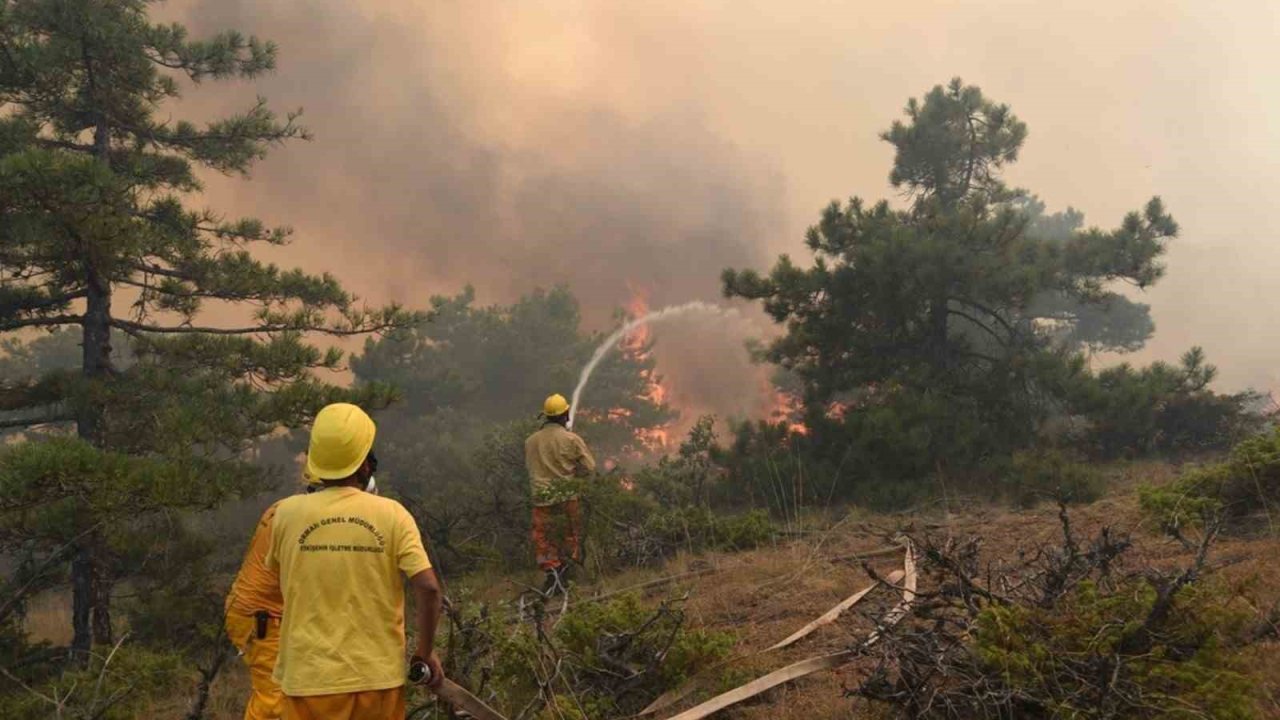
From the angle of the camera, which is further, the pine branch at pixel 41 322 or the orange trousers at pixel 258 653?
the pine branch at pixel 41 322

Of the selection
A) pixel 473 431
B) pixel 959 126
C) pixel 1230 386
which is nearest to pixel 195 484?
pixel 959 126

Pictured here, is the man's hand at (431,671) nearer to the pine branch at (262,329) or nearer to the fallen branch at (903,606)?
the fallen branch at (903,606)

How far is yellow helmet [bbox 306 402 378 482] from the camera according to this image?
2.90 m

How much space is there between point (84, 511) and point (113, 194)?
9.92ft

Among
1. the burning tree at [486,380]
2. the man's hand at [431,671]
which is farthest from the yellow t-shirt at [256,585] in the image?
the burning tree at [486,380]

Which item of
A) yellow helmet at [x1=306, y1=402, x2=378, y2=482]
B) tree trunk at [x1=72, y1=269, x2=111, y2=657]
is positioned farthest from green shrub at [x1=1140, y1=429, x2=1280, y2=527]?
tree trunk at [x1=72, y1=269, x2=111, y2=657]

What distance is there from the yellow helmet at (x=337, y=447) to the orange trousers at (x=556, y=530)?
5286 mm

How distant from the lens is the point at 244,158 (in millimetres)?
10961

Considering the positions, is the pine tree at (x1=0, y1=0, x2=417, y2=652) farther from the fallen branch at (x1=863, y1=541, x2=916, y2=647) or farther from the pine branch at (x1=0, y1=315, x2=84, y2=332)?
the fallen branch at (x1=863, y1=541, x2=916, y2=647)

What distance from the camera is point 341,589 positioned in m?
2.88

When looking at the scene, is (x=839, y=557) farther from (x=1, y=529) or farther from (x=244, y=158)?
(x=244, y=158)

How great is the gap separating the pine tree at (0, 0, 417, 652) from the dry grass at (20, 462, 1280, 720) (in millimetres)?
2573

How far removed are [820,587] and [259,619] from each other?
409 centimetres

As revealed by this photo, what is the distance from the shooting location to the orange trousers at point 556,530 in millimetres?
8094
